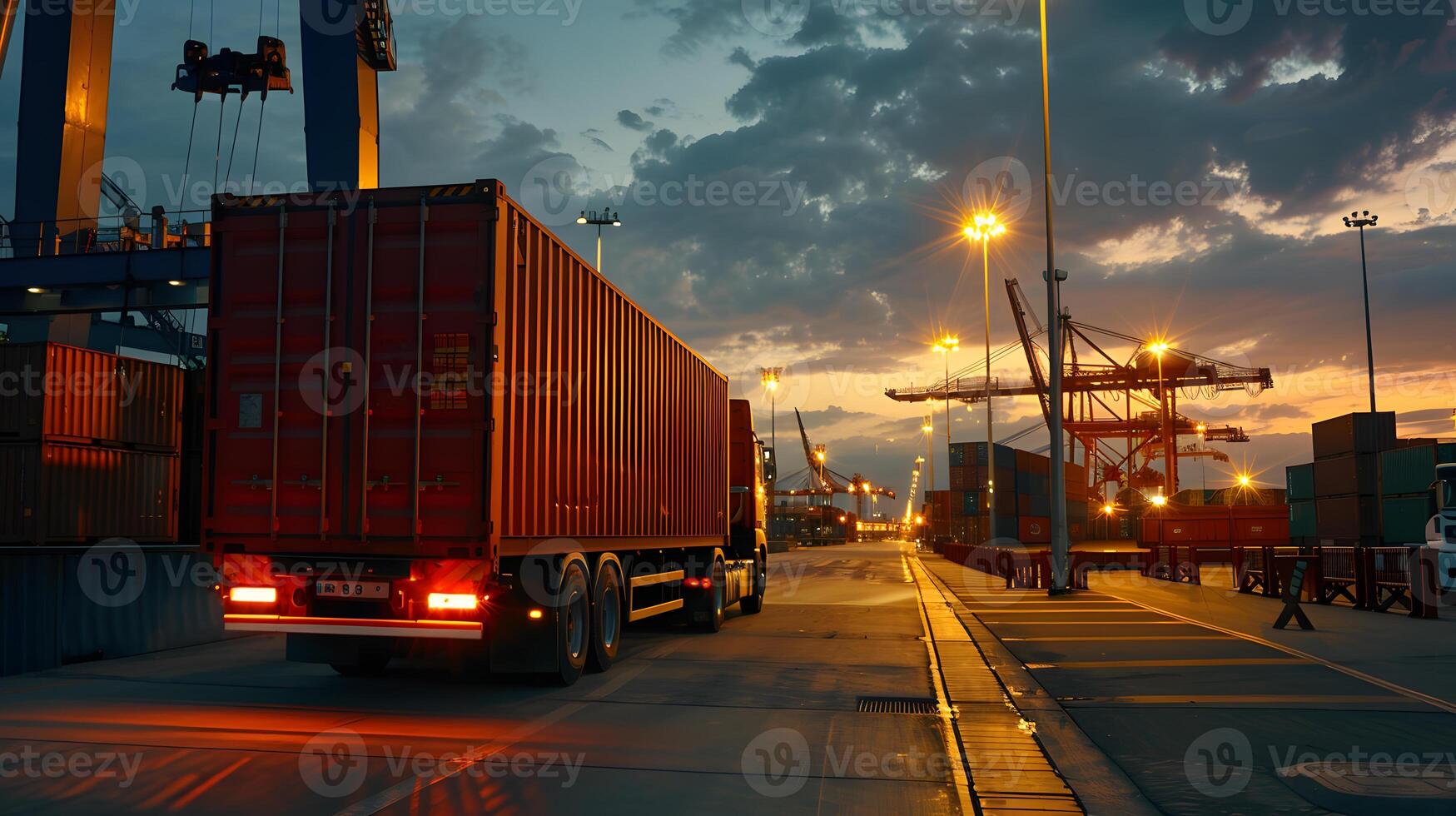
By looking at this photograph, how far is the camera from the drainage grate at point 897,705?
909 centimetres

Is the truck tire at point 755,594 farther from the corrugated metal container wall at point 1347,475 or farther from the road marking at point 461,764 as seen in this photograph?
the corrugated metal container wall at point 1347,475

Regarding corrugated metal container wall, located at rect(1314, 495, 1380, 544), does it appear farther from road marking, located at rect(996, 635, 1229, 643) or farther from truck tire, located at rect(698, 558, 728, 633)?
truck tire, located at rect(698, 558, 728, 633)

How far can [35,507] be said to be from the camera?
39.7 feet

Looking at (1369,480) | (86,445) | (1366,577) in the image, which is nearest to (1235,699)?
(1366,577)

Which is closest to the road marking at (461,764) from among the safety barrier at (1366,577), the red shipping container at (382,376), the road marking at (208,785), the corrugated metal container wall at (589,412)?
the road marking at (208,785)

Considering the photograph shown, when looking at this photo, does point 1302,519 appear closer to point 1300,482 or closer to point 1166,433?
point 1300,482

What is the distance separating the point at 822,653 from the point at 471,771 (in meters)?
7.27

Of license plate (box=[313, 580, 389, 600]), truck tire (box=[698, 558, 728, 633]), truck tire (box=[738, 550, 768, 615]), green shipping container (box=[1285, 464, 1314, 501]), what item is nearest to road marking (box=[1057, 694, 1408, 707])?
license plate (box=[313, 580, 389, 600])

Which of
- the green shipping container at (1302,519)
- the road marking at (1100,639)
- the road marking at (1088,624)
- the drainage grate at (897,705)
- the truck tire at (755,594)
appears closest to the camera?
the drainage grate at (897,705)

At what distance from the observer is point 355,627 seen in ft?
29.0

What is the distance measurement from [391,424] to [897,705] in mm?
5053

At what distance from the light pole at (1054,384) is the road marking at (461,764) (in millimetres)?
15165

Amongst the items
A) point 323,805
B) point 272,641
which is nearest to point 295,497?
point 323,805

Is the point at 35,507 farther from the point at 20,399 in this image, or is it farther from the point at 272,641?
the point at 272,641
